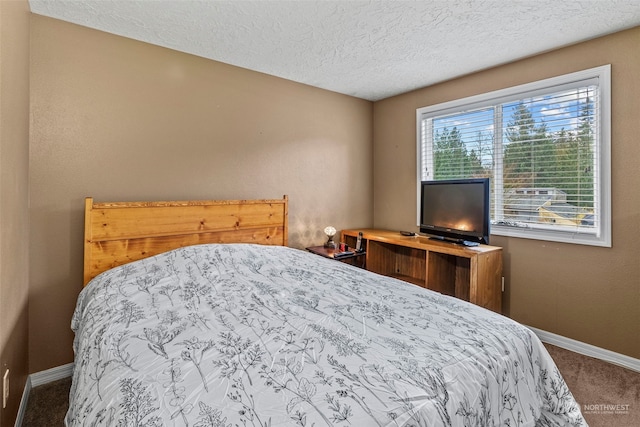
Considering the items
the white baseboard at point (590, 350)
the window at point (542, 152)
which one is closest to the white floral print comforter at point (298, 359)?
the white baseboard at point (590, 350)

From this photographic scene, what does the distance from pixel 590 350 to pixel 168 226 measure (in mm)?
3384

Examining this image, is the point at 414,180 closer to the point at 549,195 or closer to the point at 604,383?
the point at 549,195

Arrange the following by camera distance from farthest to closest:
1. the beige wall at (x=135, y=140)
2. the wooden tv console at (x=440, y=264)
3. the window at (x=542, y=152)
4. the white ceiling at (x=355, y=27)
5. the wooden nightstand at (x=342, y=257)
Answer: the wooden nightstand at (x=342, y=257), the wooden tv console at (x=440, y=264), the window at (x=542, y=152), the beige wall at (x=135, y=140), the white ceiling at (x=355, y=27)

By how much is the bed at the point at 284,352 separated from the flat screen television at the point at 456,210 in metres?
1.16

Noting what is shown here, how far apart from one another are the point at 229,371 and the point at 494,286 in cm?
253

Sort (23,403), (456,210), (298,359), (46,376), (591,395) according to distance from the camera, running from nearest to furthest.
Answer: (298,359), (23,403), (591,395), (46,376), (456,210)

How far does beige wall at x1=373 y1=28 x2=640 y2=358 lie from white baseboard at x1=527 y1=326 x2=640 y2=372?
0.04 m

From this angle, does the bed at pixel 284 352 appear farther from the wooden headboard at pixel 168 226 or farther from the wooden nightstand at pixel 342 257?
the wooden nightstand at pixel 342 257

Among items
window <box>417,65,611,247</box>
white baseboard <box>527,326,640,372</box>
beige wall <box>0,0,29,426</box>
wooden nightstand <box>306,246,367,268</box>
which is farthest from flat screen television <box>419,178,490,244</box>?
beige wall <box>0,0,29,426</box>

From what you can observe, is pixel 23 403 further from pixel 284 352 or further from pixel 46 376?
pixel 284 352

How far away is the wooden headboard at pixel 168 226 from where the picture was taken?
7.15ft

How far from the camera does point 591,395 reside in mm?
2004

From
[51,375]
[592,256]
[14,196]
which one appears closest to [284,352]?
[14,196]

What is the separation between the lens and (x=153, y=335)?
1317 millimetres
